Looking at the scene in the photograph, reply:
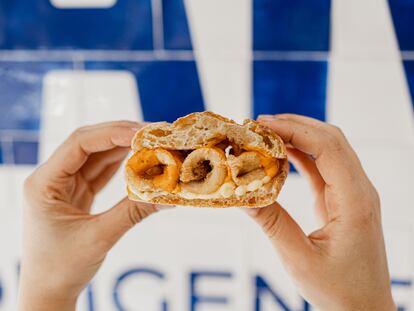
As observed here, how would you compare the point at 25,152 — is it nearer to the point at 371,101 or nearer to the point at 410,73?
the point at 371,101

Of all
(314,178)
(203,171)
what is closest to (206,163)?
(203,171)

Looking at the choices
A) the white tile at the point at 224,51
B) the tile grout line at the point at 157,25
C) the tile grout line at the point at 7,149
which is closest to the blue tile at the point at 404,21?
the white tile at the point at 224,51

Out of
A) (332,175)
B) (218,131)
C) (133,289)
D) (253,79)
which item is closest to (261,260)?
(133,289)

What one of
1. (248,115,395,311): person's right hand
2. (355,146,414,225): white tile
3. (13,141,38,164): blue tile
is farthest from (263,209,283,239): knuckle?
A: (13,141,38,164): blue tile

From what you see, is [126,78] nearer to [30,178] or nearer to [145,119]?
[145,119]

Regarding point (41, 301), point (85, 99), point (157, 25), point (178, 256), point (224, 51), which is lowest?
point (178, 256)

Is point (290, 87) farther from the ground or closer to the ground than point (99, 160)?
farther from the ground

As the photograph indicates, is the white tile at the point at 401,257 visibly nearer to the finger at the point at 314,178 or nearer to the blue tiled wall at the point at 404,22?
the finger at the point at 314,178
